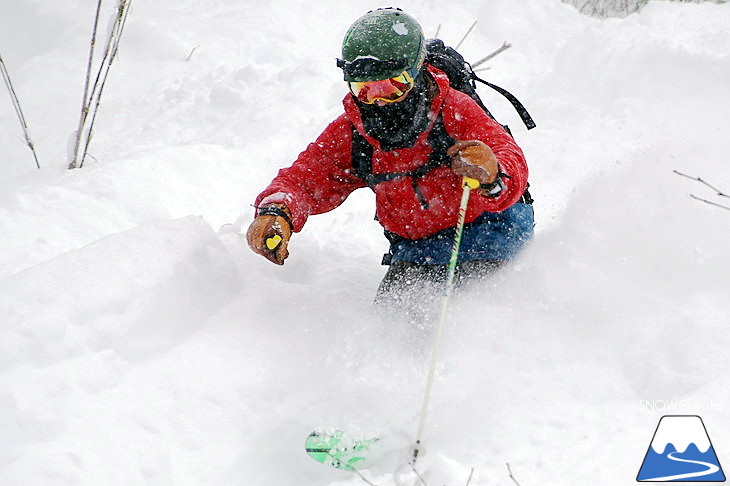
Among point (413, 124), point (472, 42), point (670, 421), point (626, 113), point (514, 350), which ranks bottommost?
point (472, 42)

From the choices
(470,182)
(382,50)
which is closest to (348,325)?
(470,182)

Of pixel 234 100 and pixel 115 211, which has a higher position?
pixel 115 211

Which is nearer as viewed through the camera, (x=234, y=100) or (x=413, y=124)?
(x=413, y=124)

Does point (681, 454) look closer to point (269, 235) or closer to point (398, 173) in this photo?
point (398, 173)

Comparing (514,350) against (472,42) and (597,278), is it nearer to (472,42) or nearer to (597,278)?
(597,278)

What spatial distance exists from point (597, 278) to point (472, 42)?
627cm

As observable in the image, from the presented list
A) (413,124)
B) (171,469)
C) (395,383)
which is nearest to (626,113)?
(413,124)

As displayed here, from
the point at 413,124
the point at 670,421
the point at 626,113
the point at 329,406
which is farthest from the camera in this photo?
the point at 626,113

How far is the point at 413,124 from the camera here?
2787mm

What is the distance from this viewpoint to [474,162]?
2.41 meters

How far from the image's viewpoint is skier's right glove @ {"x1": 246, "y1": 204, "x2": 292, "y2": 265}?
288 centimetres

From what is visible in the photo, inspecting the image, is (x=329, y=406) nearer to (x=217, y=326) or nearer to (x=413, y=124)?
(x=217, y=326)

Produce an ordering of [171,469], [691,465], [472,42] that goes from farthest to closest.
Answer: [472,42]
[171,469]
[691,465]

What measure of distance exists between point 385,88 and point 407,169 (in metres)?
0.45
